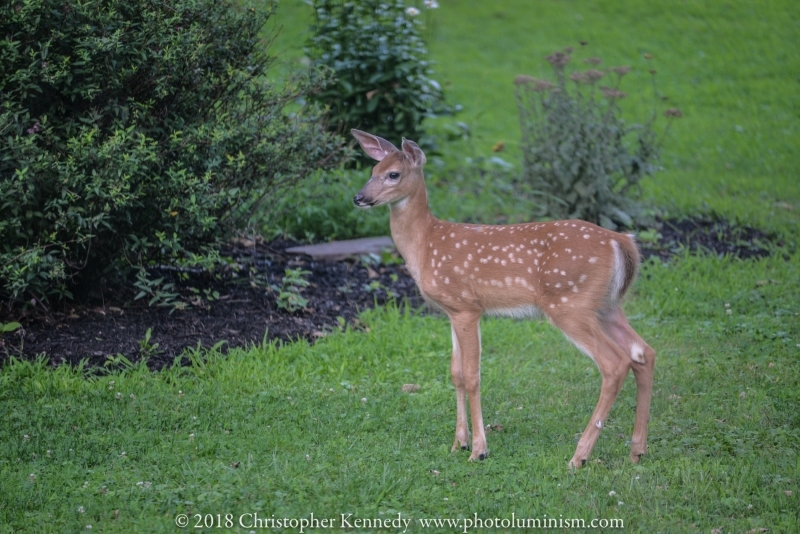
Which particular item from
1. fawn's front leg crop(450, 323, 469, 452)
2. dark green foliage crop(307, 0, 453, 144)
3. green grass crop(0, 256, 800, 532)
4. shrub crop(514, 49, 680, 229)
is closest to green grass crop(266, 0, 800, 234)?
dark green foliage crop(307, 0, 453, 144)

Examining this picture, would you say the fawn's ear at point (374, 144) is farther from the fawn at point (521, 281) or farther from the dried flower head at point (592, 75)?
the dried flower head at point (592, 75)

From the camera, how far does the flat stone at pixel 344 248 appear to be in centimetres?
856

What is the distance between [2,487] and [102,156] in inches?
92.8

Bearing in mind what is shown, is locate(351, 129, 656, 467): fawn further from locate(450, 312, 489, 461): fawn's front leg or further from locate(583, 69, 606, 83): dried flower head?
locate(583, 69, 606, 83): dried flower head

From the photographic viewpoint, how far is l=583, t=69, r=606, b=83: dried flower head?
340 inches

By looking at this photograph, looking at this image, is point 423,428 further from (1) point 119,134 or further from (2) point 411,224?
(1) point 119,134

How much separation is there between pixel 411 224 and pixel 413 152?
1.47 feet

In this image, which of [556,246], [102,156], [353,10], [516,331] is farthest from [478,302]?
[353,10]

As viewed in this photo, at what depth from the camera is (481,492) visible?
461cm

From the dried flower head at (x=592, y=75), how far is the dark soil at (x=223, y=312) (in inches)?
68.7

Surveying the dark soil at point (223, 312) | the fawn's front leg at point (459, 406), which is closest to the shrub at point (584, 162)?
the dark soil at point (223, 312)

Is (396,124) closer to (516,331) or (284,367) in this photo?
(516,331)

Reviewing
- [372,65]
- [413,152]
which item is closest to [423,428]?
[413,152]

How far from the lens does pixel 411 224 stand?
5754 mm
